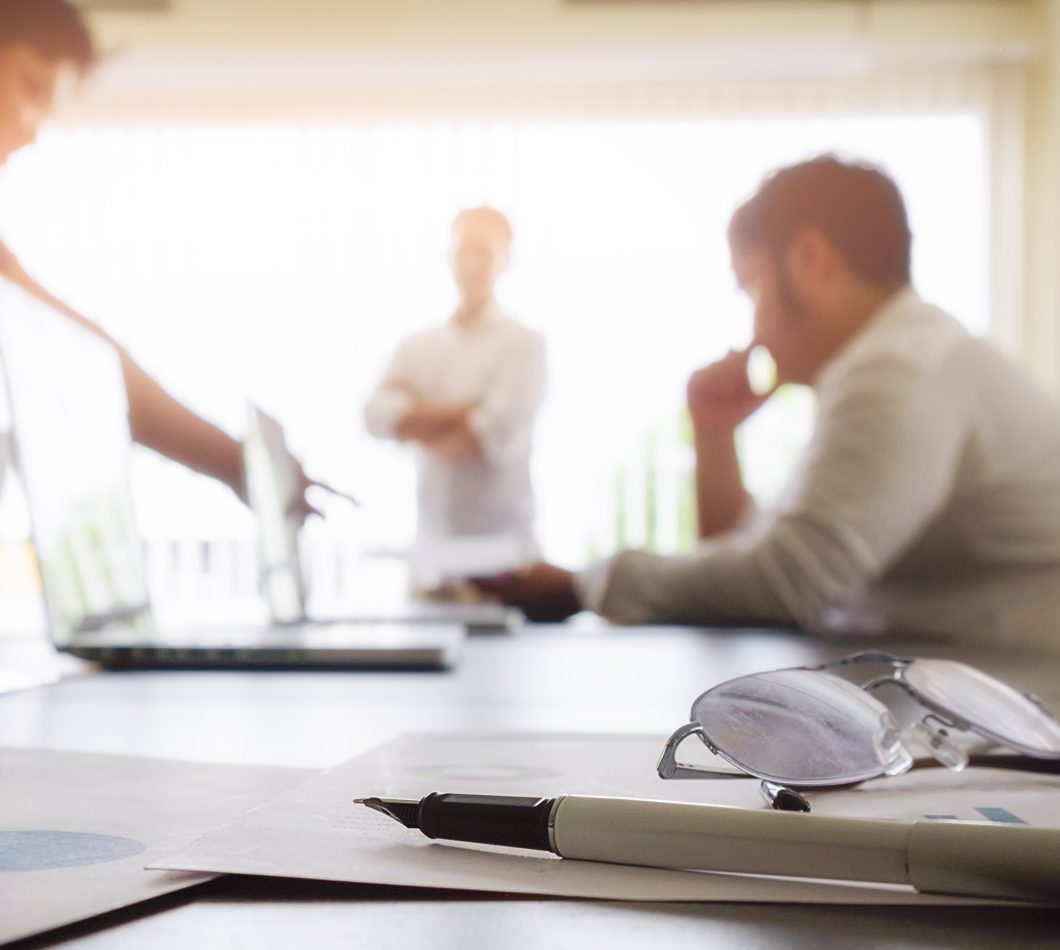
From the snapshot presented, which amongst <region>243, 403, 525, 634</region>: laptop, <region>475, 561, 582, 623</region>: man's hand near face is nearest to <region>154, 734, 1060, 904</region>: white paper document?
<region>243, 403, 525, 634</region>: laptop

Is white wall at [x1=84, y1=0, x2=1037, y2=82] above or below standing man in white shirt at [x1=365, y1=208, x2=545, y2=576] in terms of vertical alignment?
above

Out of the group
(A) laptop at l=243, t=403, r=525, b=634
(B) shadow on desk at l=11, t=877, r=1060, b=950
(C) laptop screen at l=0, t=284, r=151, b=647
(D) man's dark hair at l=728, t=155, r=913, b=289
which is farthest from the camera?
(D) man's dark hair at l=728, t=155, r=913, b=289

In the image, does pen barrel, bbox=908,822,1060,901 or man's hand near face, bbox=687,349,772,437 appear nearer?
pen barrel, bbox=908,822,1060,901

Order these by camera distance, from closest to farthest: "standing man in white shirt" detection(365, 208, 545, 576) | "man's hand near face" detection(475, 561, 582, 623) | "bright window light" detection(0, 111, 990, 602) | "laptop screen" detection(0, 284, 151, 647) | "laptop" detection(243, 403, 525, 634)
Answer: "laptop screen" detection(0, 284, 151, 647)
"laptop" detection(243, 403, 525, 634)
"man's hand near face" detection(475, 561, 582, 623)
"standing man in white shirt" detection(365, 208, 545, 576)
"bright window light" detection(0, 111, 990, 602)

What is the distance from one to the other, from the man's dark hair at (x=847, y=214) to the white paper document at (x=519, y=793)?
125 cm

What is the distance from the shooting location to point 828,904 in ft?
0.89

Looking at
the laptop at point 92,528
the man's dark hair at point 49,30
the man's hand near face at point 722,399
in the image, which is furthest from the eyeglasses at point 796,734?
the man's hand near face at point 722,399

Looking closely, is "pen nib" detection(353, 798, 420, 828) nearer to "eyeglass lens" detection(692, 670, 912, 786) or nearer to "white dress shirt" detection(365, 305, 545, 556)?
"eyeglass lens" detection(692, 670, 912, 786)

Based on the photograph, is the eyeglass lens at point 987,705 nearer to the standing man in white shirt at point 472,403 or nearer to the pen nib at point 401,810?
the pen nib at point 401,810

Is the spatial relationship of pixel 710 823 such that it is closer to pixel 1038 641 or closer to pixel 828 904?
pixel 828 904

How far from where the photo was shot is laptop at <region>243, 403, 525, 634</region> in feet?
4.44

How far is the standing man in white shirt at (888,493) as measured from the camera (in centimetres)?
139

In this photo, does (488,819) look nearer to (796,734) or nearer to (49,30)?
(796,734)

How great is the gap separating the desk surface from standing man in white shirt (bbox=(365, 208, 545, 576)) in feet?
5.81
